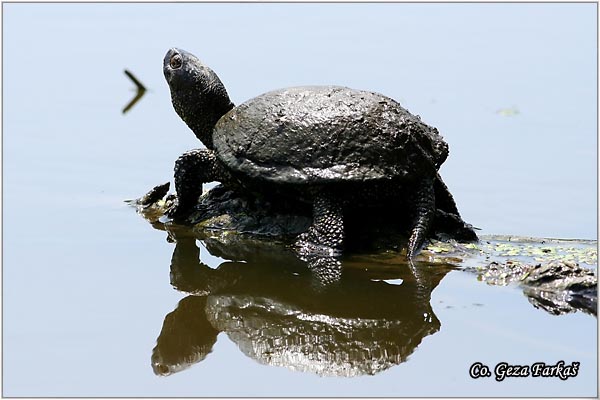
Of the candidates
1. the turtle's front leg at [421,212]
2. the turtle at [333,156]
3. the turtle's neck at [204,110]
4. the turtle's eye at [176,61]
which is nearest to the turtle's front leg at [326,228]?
the turtle at [333,156]

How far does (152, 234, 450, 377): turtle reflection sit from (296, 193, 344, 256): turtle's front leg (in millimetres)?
134

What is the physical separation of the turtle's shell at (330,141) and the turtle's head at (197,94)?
2.22 ft

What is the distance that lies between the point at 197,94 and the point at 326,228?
1.71 meters

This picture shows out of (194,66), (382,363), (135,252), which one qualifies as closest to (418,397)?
(382,363)

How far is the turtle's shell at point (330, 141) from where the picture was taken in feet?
24.3

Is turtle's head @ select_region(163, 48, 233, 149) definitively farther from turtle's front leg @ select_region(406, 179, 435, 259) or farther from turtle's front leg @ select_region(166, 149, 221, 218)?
turtle's front leg @ select_region(406, 179, 435, 259)

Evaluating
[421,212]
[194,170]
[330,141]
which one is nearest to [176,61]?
[194,170]

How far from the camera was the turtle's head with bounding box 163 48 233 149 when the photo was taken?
27.8ft

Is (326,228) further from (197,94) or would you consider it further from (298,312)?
(197,94)

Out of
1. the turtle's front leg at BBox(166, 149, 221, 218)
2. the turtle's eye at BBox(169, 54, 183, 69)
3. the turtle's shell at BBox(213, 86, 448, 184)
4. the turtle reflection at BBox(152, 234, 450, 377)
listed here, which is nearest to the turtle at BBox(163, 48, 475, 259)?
the turtle's shell at BBox(213, 86, 448, 184)

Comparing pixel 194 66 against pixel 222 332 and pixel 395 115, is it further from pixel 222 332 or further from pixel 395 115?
pixel 222 332

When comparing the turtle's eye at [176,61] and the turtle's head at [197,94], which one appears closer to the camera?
the turtle's head at [197,94]

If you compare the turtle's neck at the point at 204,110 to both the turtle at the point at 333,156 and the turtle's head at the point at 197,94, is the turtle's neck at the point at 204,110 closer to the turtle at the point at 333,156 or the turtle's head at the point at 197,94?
the turtle's head at the point at 197,94

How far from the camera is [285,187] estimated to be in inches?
298
